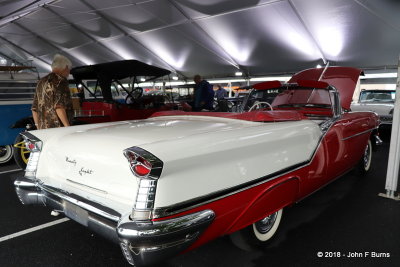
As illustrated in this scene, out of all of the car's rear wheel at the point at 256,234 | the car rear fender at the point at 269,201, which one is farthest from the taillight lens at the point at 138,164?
the car's rear wheel at the point at 256,234

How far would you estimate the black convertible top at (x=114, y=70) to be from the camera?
601cm

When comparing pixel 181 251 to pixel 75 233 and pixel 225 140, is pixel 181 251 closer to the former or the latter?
pixel 225 140

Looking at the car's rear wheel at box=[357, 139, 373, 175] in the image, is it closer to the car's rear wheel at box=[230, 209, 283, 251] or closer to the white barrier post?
the white barrier post

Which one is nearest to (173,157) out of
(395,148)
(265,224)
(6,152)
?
(265,224)

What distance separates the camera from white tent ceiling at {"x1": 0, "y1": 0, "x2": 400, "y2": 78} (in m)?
10.3

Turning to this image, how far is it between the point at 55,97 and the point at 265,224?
2661mm

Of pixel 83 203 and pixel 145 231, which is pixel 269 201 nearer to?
pixel 145 231

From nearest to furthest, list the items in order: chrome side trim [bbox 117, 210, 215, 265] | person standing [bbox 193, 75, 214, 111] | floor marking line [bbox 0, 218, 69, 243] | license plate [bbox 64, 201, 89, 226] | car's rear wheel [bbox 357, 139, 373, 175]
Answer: chrome side trim [bbox 117, 210, 215, 265]
license plate [bbox 64, 201, 89, 226]
floor marking line [bbox 0, 218, 69, 243]
car's rear wheel [bbox 357, 139, 373, 175]
person standing [bbox 193, 75, 214, 111]

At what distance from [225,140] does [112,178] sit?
0.77 metres

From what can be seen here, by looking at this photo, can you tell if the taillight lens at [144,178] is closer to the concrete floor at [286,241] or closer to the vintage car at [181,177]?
the vintage car at [181,177]

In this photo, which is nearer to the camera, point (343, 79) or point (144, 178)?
point (144, 178)

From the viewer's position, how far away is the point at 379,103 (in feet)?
27.5

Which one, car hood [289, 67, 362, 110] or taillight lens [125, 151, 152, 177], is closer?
taillight lens [125, 151, 152, 177]

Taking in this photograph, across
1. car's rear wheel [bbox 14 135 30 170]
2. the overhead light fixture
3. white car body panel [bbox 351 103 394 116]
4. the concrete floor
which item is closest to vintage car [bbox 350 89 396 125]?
white car body panel [bbox 351 103 394 116]
